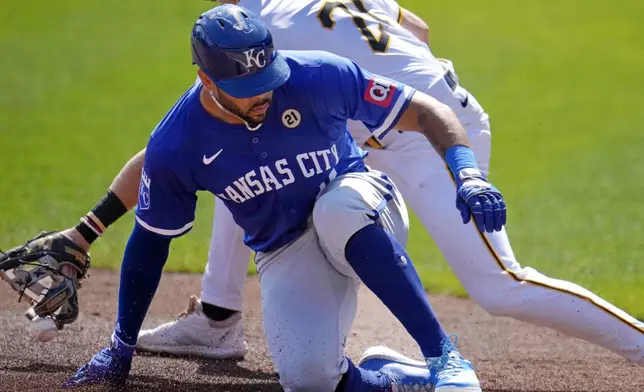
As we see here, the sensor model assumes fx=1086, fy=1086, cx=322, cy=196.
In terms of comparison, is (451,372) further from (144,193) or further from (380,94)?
(144,193)

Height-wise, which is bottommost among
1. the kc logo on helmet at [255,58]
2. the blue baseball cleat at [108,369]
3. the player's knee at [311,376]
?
the player's knee at [311,376]

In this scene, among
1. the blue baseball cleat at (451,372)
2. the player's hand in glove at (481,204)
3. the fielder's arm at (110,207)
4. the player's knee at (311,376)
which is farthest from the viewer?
the fielder's arm at (110,207)

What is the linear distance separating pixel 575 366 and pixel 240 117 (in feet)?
7.28

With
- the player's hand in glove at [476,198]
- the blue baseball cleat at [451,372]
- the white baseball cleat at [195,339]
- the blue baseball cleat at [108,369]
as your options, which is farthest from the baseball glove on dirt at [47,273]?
the player's hand in glove at [476,198]

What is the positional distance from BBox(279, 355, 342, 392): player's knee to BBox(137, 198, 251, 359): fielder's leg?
3.69 ft

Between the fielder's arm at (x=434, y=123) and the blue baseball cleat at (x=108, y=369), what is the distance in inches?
55.9

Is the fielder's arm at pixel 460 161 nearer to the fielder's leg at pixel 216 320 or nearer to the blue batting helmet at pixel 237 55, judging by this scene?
A: the blue batting helmet at pixel 237 55

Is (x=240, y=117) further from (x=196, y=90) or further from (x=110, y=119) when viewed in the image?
(x=110, y=119)

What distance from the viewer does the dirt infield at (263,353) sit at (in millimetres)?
4699

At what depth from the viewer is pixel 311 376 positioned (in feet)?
13.5

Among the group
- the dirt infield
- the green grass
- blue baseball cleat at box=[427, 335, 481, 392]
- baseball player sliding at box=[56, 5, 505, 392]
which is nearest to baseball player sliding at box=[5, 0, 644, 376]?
baseball player sliding at box=[56, 5, 505, 392]

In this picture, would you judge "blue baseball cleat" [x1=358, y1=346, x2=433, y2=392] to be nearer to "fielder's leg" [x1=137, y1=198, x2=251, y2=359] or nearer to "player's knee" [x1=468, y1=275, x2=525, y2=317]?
"player's knee" [x1=468, y1=275, x2=525, y2=317]

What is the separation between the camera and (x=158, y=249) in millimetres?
4195

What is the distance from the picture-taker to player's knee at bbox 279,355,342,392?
4109 mm
